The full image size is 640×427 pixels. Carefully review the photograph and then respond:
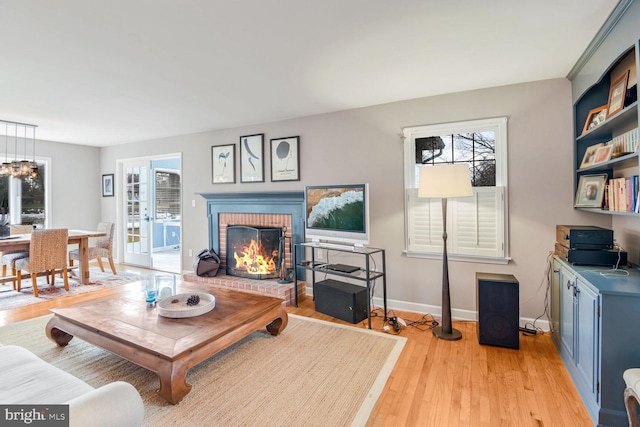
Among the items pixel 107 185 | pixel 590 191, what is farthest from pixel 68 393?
pixel 107 185

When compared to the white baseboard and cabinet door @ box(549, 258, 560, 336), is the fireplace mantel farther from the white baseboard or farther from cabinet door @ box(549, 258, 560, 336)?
cabinet door @ box(549, 258, 560, 336)

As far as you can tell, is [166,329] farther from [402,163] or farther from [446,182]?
[402,163]

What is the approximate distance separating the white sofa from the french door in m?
4.44

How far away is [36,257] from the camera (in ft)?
13.1

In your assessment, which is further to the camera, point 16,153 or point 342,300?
point 16,153

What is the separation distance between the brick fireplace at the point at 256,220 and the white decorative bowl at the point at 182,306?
1.18 m

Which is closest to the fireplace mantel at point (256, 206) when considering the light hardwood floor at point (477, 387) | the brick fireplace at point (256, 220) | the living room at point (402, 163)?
the brick fireplace at point (256, 220)

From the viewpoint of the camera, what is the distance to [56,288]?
4.43 meters

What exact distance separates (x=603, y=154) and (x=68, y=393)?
3.57m

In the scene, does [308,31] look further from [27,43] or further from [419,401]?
[419,401]

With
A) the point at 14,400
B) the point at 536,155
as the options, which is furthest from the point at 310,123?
the point at 14,400

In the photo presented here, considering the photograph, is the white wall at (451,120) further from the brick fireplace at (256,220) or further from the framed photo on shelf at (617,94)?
the framed photo on shelf at (617,94)

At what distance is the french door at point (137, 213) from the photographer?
19.1ft

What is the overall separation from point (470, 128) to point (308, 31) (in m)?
1.98
